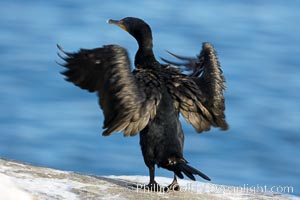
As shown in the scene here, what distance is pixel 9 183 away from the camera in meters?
6.70

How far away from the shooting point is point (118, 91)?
7660 millimetres

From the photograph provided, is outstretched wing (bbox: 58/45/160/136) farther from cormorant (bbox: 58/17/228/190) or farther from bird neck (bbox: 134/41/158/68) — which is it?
bird neck (bbox: 134/41/158/68)

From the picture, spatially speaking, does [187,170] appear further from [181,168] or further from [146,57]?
[146,57]

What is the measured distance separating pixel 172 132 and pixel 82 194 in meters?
0.97

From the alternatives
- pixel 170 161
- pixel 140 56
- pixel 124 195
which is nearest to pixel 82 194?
pixel 124 195

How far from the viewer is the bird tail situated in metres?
7.54

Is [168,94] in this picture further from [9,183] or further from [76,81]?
[9,183]

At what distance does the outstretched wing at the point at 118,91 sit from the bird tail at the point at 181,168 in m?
0.34

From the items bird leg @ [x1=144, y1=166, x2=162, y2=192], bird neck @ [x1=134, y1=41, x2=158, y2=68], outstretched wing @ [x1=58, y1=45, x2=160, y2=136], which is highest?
bird neck @ [x1=134, y1=41, x2=158, y2=68]

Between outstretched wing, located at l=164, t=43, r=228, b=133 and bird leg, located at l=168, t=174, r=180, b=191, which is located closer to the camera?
bird leg, located at l=168, t=174, r=180, b=191

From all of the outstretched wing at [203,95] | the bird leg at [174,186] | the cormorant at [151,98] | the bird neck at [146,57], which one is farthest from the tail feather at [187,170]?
the bird neck at [146,57]

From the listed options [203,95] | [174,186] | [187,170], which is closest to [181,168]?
[187,170]

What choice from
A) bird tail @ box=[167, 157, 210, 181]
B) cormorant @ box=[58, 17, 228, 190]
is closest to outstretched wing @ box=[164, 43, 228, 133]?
cormorant @ box=[58, 17, 228, 190]

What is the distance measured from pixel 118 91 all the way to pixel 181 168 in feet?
2.33
